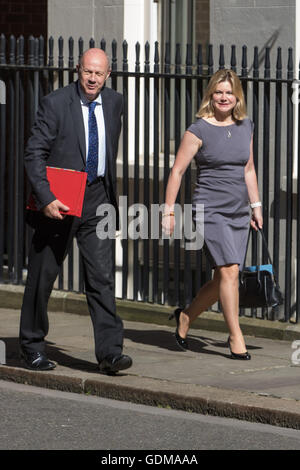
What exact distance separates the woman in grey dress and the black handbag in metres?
0.13

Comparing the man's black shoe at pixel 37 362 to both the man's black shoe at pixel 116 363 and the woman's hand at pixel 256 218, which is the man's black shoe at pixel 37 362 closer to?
the man's black shoe at pixel 116 363

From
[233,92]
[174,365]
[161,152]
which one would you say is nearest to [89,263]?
[174,365]

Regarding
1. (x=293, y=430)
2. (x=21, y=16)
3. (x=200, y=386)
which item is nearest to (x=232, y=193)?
(x=200, y=386)

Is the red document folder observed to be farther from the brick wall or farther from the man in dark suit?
the brick wall

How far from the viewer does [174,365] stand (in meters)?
8.70

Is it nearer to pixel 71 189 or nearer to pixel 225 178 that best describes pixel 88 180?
pixel 71 189

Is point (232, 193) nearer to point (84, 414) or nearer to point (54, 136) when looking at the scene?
point (54, 136)

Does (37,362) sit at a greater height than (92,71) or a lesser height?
lesser

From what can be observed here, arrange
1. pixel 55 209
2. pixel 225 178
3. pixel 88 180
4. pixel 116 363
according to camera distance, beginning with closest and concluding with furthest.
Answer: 1. pixel 55 209
2. pixel 116 363
3. pixel 88 180
4. pixel 225 178

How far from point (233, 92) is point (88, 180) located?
1.13 meters

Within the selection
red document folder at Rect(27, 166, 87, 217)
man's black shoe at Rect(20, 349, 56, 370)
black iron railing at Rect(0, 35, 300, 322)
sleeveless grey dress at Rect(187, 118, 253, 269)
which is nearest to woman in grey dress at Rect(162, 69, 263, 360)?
sleeveless grey dress at Rect(187, 118, 253, 269)

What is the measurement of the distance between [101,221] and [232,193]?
95 centimetres

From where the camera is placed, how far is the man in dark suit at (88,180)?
8.22m

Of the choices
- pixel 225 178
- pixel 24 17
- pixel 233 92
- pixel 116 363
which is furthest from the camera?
pixel 24 17
